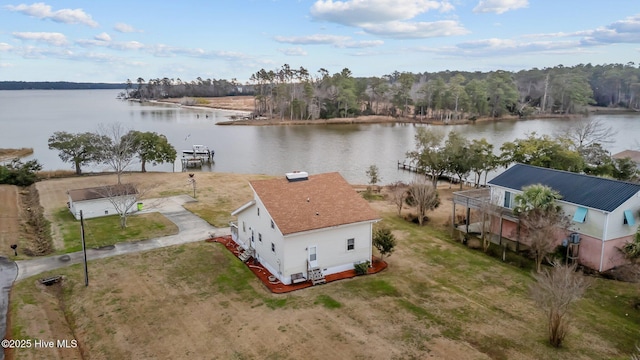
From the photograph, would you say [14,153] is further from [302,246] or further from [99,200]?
[302,246]

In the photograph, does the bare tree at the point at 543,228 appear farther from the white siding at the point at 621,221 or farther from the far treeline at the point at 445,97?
the far treeline at the point at 445,97

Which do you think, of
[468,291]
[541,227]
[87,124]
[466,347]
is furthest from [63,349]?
[87,124]

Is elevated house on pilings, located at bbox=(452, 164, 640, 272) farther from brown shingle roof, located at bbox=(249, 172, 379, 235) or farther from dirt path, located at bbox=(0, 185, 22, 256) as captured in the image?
dirt path, located at bbox=(0, 185, 22, 256)

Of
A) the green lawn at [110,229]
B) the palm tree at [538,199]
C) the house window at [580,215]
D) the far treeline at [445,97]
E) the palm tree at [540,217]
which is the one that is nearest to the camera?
the palm tree at [540,217]

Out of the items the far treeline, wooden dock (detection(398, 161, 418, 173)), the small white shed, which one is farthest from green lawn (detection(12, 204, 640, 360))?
the far treeline

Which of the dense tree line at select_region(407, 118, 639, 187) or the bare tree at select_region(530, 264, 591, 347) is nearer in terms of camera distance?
the bare tree at select_region(530, 264, 591, 347)

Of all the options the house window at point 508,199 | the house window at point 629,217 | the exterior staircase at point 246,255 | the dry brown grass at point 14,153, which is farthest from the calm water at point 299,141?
the house window at point 629,217

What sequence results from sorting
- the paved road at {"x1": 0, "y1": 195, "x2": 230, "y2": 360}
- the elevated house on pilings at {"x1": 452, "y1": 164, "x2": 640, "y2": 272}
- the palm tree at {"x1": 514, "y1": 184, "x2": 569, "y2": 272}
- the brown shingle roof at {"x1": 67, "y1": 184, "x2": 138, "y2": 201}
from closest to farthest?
the paved road at {"x1": 0, "y1": 195, "x2": 230, "y2": 360} < the palm tree at {"x1": 514, "y1": 184, "x2": 569, "y2": 272} < the elevated house on pilings at {"x1": 452, "y1": 164, "x2": 640, "y2": 272} < the brown shingle roof at {"x1": 67, "y1": 184, "x2": 138, "y2": 201}
